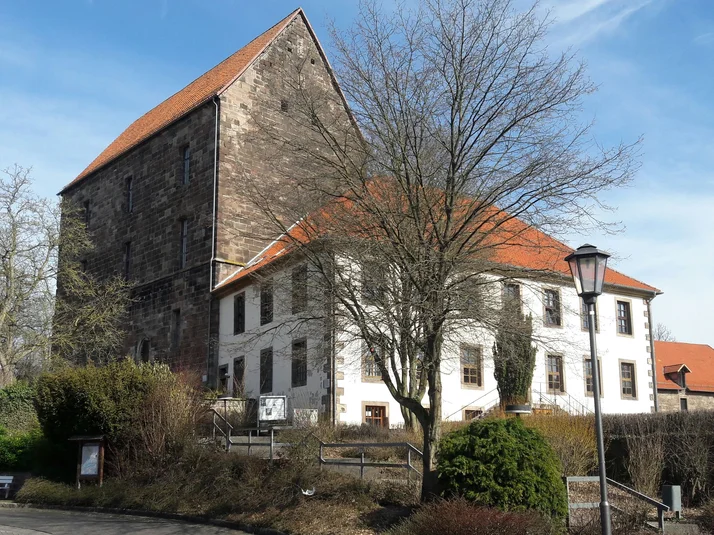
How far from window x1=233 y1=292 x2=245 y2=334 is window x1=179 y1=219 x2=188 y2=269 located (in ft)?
16.0

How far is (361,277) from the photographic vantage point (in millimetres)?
14500

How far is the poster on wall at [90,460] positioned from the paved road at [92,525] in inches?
79.2

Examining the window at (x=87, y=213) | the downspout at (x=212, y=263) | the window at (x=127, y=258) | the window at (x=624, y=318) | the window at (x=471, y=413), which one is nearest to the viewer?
the window at (x=471, y=413)

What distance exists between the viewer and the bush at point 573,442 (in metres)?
16.4

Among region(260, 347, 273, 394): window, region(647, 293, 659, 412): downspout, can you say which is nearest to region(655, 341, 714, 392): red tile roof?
region(647, 293, 659, 412): downspout

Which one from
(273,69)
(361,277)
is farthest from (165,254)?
(361,277)

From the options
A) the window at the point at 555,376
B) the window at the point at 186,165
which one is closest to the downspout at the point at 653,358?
the window at the point at 555,376

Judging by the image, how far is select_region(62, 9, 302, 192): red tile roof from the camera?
35375mm

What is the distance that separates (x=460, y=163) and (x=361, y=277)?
8.76 ft

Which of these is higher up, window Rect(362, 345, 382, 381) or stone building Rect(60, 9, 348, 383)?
stone building Rect(60, 9, 348, 383)

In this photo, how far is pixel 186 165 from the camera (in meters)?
35.5

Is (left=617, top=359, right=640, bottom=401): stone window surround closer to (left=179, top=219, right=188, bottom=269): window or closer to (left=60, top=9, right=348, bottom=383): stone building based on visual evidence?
(left=60, top=9, right=348, bottom=383): stone building

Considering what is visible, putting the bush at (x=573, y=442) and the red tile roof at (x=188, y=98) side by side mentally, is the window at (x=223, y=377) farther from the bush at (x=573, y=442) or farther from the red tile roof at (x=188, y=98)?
the bush at (x=573, y=442)

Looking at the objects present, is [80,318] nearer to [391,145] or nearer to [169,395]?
[169,395]
